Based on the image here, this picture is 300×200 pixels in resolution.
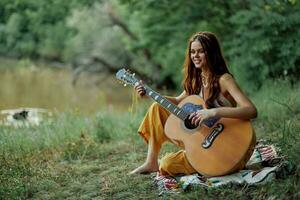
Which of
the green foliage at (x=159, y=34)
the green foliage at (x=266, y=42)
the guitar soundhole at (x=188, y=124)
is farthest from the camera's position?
the green foliage at (x=159, y=34)

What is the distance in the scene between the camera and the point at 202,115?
3.75 metres

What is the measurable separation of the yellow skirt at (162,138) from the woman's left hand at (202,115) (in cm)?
40

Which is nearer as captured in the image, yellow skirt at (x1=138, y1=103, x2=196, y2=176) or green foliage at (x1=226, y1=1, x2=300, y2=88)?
yellow skirt at (x1=138, y1=103, x2=196, y2=176)

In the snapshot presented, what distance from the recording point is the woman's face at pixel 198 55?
4.07 meters

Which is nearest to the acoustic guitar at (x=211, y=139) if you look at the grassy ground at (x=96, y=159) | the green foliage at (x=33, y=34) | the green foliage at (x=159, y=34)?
the grassy ground at (x=96, y=159)

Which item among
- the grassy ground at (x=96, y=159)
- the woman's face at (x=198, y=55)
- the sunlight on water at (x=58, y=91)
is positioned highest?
the woman's face at (x=198, y=55)

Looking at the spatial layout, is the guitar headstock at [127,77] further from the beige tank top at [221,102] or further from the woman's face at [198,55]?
the beige tank top at [221,102]

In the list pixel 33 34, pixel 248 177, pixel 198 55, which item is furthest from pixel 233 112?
pixel 33 34

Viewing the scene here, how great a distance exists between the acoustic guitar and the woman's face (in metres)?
0.26

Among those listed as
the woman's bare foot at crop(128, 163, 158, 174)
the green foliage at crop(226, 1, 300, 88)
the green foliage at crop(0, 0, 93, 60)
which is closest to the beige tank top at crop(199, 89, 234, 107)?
the woman's bare foot at crop(128, 163, 158, 174)

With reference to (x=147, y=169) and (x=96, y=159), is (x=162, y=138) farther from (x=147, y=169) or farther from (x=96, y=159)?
(x=96, y=159)

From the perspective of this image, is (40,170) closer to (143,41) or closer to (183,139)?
(183,139)

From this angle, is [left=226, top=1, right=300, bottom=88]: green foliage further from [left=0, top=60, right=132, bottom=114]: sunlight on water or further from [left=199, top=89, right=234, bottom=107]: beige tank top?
[left=199, top=89, right=234, bottom=107]: beige tank top

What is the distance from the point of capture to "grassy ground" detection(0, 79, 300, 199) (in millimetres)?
3719
